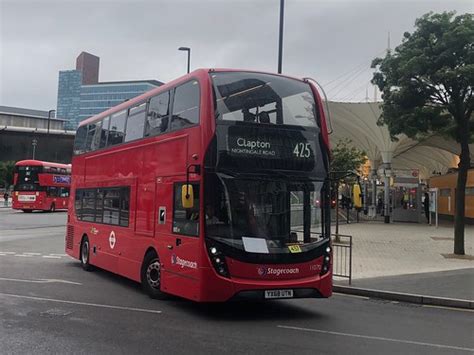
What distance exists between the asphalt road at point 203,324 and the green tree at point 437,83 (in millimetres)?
8543

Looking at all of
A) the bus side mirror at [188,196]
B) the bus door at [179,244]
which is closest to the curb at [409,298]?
the bus door at [179,244]

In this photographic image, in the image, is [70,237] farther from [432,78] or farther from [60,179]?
[60,179]

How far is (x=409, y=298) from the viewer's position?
10.5 metres

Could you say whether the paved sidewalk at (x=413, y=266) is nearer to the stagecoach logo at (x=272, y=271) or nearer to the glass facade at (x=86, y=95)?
the stagecoach logo at (x=272, y=271)

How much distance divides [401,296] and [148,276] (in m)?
5.04

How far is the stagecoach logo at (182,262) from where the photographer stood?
812cm

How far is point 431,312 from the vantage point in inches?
372

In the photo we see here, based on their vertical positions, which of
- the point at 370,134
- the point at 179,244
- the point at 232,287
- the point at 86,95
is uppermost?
the point at 86,95

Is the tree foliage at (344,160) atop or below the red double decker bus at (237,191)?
atop

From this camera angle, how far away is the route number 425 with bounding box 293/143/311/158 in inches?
338

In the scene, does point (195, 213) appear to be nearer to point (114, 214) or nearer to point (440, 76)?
point (114, 214)

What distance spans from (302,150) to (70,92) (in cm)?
9246

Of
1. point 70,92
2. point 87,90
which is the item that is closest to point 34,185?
point 87,90

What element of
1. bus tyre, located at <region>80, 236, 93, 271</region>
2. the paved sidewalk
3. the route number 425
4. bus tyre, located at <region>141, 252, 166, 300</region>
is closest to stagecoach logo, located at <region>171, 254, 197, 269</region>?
bus tyre, located at <region>141, 252, 166, 300</region>
